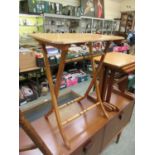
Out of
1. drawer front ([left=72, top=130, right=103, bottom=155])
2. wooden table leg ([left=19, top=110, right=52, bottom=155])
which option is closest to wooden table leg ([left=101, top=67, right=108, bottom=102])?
drawer front ([left=72, top=130, right=103, bottom=155])

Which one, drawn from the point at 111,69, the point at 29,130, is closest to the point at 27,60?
the point at 111,69

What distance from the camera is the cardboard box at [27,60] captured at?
282 cm

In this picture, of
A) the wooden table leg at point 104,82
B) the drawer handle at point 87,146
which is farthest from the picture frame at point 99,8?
the drawer handle at point 87,146

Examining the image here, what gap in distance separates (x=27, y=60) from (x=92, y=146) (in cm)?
205

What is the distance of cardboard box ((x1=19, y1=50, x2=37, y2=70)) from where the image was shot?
111 inches

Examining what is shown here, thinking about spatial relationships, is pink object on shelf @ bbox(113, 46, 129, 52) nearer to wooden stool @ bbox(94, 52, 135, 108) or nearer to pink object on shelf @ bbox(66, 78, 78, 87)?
pink object on shelf @ bbox(66, 78, 78, 87)

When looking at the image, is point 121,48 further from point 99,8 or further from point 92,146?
point 92,146
